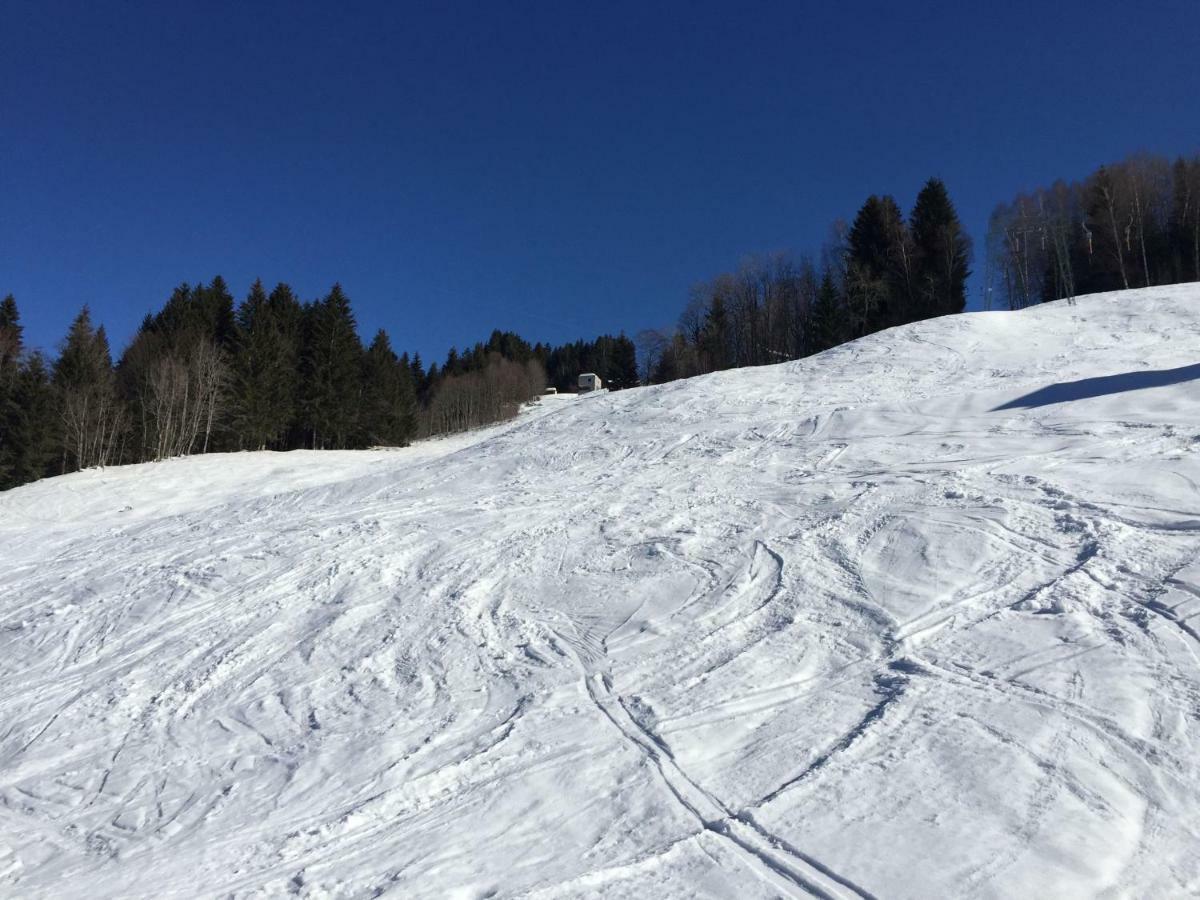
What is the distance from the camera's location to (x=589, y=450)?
50.6 ft

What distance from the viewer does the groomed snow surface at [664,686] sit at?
3.75 metres

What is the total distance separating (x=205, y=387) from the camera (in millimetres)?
34062

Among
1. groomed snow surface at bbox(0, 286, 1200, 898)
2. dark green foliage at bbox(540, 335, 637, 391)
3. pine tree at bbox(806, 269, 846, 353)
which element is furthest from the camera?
dark green foliage at bbox(540, 335, 637, 391)

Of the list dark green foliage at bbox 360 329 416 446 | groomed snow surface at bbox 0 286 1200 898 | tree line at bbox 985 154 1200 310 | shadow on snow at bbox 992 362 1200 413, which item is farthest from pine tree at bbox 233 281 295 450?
tree line at bbox 985 154 1200 310

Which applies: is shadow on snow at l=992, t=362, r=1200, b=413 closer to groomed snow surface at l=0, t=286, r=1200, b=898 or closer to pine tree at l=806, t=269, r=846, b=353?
groomed snow surface at l=0, t=286, r=1200, b=898

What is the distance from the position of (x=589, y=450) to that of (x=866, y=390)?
25.2 ft

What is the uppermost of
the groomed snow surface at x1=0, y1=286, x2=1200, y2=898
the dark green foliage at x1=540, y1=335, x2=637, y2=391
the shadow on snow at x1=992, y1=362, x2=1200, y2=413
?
the dark green foliage at x1=540, y1=335, x2=637, y2=391

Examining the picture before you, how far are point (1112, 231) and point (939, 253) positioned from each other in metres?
8.83

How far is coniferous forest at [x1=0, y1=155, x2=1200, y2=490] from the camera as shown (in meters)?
32.7

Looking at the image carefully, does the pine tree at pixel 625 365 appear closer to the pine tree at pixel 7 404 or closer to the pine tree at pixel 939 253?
the pine tree at pixel 939 253

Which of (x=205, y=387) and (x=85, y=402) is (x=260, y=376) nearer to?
(x=205, y=387)

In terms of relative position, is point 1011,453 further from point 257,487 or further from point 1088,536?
point 257,487

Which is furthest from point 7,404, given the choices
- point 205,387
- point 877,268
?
point 877,268

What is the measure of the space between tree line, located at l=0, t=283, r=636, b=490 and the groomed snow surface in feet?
79.9
